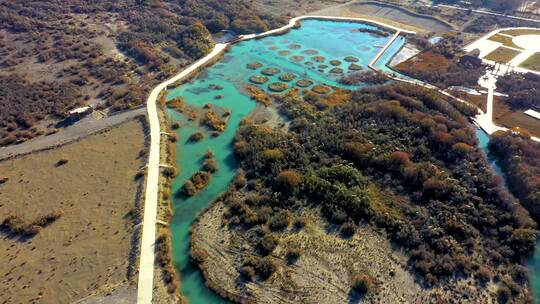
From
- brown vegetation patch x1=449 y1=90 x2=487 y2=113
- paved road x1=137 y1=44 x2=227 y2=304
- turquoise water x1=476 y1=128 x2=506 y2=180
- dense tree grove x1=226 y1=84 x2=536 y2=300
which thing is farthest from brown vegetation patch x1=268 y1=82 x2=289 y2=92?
turquoise water x1=476 y1=128 x2=506 y2=180

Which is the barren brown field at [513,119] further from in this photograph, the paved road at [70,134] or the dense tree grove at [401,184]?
the paved road at [70,134]

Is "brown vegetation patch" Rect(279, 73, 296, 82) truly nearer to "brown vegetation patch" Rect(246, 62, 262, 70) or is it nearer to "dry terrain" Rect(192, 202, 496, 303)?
"brown vegetation patch" Rect(246, 62, 262, 70)

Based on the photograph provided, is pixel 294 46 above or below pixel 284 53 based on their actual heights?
above

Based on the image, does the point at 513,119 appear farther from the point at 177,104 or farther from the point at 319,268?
the point at 177,104

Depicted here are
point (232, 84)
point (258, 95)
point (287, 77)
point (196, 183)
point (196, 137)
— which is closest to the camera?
point (196, 183)

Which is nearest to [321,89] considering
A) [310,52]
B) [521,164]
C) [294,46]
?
[310,52]

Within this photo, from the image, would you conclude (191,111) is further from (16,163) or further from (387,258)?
(387,258)

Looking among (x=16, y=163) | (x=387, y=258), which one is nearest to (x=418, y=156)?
(x=387, y=258)
